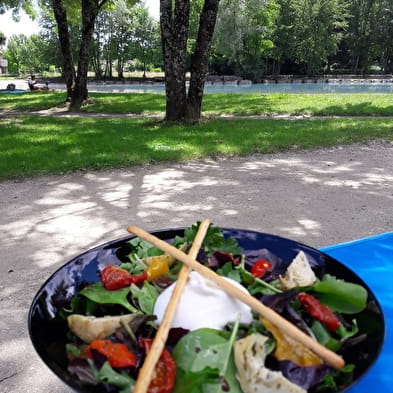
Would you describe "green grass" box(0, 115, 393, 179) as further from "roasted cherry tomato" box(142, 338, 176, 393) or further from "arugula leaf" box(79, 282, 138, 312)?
"roasted cherry tomato" box(142, 338, 176, 393)

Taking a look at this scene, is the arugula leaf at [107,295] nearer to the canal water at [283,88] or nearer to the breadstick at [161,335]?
the breadstick at [161,335]

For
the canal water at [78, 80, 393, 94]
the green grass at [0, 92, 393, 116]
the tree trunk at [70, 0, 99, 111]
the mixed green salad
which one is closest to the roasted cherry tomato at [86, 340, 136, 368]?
the mixed green salad

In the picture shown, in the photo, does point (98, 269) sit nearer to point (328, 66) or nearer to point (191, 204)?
point (191, 204)

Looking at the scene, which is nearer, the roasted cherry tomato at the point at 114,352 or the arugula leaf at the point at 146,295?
the roasted cherry tomato at the point at 114,352

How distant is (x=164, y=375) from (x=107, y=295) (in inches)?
13.2

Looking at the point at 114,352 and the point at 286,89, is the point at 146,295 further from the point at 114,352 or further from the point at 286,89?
the point at 286,89

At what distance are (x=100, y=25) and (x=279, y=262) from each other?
61.2 metres

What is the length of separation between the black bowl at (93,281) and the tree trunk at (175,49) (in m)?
8.46

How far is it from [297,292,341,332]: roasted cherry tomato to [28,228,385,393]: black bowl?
0.23ft

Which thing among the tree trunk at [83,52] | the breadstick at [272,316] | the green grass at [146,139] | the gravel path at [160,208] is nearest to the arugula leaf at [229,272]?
the breadstick at [272,316]

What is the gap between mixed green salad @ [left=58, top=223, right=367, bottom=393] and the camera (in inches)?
33.6

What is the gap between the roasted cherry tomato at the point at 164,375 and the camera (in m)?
0.82

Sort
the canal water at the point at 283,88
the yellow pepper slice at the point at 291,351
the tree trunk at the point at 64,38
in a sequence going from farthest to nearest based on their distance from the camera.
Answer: the canal water at the point at 283,88 < the tree trunk at the point at 64,38 < the yellow pepper slice at the point at 291,351

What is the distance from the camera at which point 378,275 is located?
5.99ft
